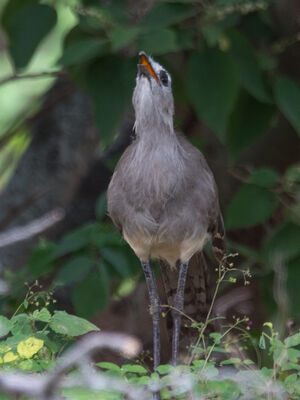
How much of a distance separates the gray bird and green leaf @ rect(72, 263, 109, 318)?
1.50 feet

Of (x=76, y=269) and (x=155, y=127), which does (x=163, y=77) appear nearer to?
(x=155, y=127)

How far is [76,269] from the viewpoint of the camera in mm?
3736

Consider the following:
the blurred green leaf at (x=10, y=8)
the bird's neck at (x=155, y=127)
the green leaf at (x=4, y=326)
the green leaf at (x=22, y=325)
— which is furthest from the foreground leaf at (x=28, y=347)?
the blurred green leaf at (x=10, y=8)

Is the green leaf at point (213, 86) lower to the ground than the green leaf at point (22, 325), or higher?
higher

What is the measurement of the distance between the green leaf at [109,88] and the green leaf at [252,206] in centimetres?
68

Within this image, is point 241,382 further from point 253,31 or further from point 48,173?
point 48,173

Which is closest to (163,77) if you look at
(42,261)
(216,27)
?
(216,27)

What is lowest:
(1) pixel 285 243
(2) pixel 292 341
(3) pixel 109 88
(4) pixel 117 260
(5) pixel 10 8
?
(1) pixel 285 243

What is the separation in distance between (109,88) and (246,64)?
26.6 inches

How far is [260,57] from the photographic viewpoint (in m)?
4.22

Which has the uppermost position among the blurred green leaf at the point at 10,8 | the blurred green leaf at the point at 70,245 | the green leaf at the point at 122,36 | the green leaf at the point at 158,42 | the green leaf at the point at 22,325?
the blurred green leaf at the point at 10,8

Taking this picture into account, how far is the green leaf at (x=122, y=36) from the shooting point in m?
3.42

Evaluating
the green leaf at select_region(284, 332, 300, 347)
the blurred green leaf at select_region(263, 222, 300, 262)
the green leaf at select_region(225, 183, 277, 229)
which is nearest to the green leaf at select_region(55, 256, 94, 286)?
the green leaf at select_region(225, 183, 277, 229)

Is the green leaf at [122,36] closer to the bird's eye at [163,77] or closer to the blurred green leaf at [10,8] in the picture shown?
the bird's eye at [163,77]
